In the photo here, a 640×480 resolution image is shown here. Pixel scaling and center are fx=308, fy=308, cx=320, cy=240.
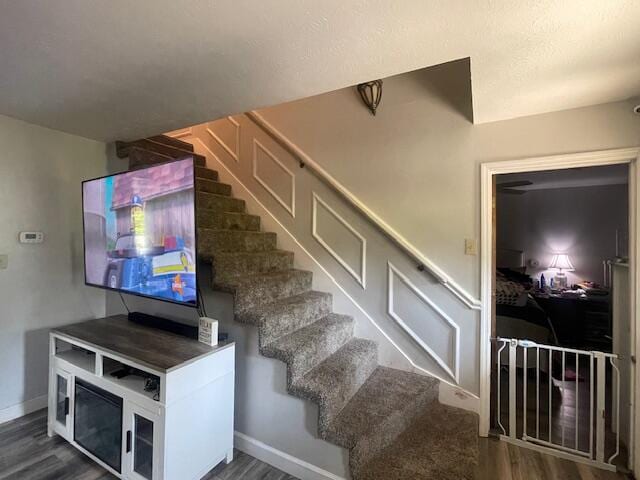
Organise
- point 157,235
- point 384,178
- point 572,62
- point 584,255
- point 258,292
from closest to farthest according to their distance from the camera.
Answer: point 572,62 → point 157,235 → point 258,292 → point 384,178 → point 584,255

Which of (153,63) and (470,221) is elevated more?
(153,63)

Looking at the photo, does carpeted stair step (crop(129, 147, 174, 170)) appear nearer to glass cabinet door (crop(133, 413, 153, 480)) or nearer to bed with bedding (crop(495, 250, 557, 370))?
glass cabinet door (crop(133, 413, 153, 480))

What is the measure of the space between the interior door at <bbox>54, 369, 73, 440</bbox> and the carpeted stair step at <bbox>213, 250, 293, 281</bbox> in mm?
1132

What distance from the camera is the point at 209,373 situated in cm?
171

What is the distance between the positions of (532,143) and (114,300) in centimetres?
343

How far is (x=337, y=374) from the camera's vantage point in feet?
6.13

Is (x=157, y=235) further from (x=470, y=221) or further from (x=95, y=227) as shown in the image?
(x=470, y=221)

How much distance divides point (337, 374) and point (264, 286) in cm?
73

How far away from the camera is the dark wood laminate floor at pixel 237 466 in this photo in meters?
1.74

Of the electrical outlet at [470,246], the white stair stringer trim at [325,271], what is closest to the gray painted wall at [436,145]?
the electrical outlet at [470,246]

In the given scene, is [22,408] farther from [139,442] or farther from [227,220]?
[227,220]

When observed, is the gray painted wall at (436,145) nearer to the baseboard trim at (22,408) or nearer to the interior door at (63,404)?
the interior door at (63,404)

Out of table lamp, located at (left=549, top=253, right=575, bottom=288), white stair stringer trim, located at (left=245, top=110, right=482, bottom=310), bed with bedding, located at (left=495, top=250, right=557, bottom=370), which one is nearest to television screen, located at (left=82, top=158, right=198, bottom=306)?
white stair stringer trim, located at (left=245, top=110, right=482, bottom=310)

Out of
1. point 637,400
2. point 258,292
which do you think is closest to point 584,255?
point 637,400
